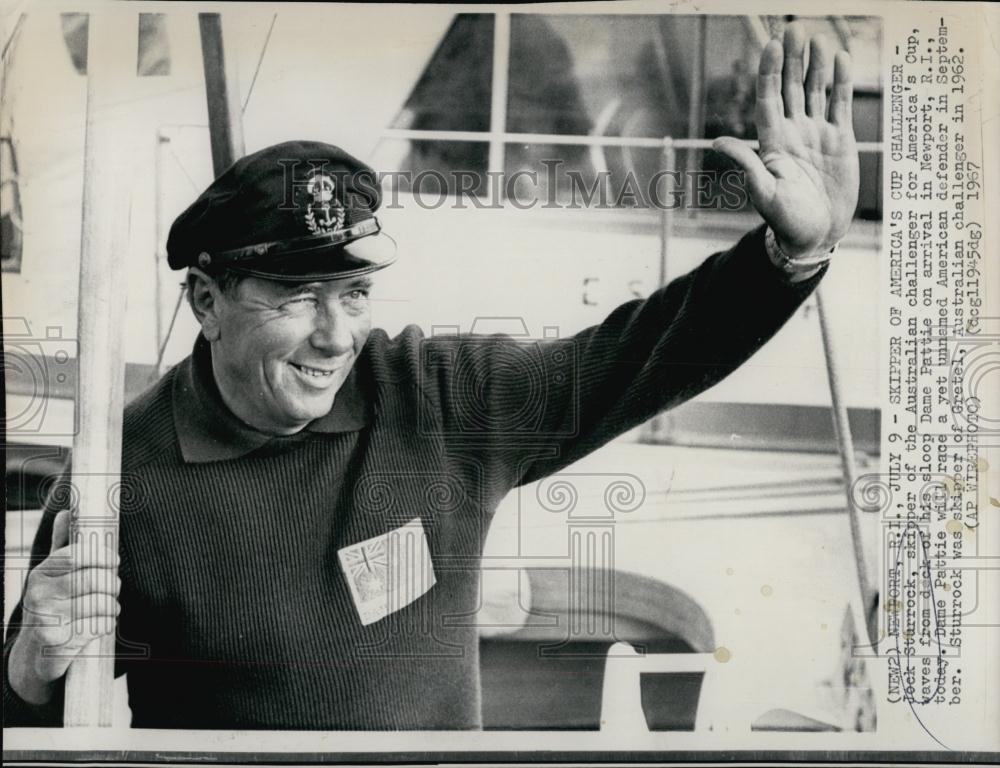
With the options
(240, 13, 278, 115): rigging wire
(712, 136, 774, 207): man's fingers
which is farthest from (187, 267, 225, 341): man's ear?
(712, 136, 774, 207): man's fingers

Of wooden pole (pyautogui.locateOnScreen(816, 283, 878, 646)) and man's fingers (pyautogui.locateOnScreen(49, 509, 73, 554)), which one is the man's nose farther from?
wooden pole (pyautogui.locateOnScreen(816, 283, 878, 646))

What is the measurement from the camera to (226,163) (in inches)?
44.3

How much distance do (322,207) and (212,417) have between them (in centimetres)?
29

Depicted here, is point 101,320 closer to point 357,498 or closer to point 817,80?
point 357,498

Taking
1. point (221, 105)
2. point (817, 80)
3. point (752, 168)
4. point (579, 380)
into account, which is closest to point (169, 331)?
point (221, 105)

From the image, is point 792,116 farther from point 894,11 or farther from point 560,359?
point 560,359

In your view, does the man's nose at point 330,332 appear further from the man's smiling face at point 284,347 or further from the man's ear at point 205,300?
the man's ear at point 205,300

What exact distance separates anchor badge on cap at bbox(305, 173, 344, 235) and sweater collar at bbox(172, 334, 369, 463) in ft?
0.58

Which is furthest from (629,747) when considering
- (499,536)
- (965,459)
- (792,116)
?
(792,116)

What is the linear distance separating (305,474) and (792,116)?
2.43 feet

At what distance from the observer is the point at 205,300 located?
3.65 feet

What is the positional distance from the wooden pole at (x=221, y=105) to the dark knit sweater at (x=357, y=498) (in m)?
0.25

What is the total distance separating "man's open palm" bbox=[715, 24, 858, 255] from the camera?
108 cm

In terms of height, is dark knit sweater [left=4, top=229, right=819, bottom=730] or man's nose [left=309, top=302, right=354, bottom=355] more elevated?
man's nose [left=309, top=302, right=354, bottom=355]
